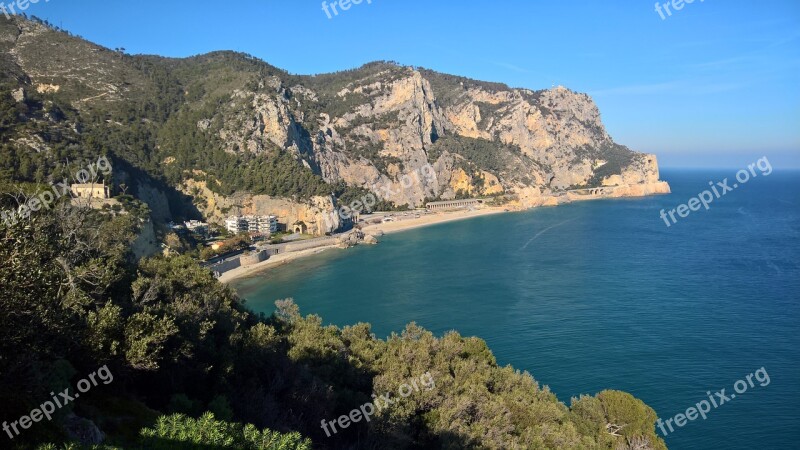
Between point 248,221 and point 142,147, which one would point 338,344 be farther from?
point 142,147

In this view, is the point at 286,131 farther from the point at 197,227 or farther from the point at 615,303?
the point at 615,303

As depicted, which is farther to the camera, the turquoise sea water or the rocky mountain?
the rocky mountain

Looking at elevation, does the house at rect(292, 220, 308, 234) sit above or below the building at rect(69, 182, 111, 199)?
below

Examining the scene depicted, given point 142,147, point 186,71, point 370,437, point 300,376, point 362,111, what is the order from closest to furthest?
1. point 370,437
2. point 300,376
3. point 142,147
4. point 186,71
5. point 362,111

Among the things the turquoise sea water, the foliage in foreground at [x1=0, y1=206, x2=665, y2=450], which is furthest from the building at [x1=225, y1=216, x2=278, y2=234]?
the foliage in foreground at [x1=0, y1=206, x2=665, y2=450]

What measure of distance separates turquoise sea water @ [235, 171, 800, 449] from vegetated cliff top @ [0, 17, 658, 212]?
26.7 m

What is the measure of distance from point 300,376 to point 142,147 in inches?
2824

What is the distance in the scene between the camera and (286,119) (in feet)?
275

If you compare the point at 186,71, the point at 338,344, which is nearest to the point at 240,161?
the point at 186,71

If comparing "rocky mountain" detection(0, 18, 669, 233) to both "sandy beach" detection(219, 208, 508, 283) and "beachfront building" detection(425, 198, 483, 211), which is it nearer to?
"beachfront building" detection(425, 198, 483, 211)

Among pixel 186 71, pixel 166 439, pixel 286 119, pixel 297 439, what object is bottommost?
pixel 297 439

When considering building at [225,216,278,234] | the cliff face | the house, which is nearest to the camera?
building at [225,216,278,234]

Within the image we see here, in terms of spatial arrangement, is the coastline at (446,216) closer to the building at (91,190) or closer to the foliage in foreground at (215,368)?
the building at (91,190)

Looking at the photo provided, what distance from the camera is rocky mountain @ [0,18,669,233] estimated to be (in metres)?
65.5
